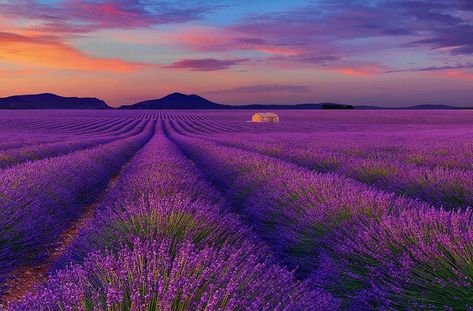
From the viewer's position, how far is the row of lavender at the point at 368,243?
8.78 feet

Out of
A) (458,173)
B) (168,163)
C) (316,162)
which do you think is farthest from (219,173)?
(458,173)

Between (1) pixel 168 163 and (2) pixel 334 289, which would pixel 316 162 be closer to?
(1) pixel 168 163

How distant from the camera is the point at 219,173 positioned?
8.89m

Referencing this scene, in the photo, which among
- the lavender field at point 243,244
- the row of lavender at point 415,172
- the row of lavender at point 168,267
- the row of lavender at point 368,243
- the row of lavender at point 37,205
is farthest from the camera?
the row of lavender at point 415,172

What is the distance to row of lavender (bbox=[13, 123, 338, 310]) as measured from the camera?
5.57 feet

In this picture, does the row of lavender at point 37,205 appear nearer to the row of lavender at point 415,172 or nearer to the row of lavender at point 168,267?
A: the row of lavender at point 168,267

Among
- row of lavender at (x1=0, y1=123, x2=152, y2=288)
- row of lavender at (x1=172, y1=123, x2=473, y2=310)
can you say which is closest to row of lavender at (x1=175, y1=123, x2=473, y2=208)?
row of lavender at (x1=172, y1=123, x2=473, y2=310)

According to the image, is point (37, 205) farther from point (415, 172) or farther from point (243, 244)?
point (415, 172)

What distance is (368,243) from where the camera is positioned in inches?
126

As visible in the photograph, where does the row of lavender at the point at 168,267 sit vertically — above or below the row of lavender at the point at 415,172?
above

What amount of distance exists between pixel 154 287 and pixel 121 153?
12.8 metres

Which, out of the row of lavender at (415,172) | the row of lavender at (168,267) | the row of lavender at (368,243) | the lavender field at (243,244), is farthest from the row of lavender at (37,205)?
the row of lavender at (415,172)

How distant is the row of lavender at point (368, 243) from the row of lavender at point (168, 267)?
0.40m

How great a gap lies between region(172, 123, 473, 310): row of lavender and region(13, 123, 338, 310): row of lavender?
1.32ft
